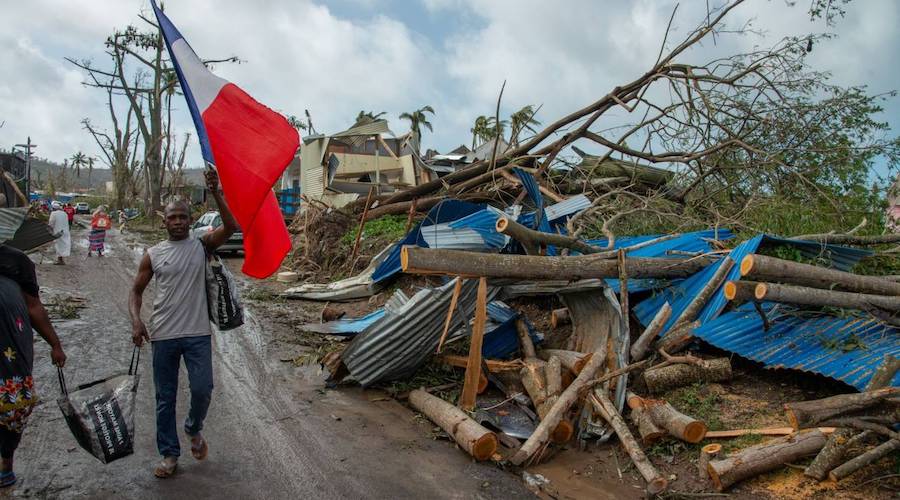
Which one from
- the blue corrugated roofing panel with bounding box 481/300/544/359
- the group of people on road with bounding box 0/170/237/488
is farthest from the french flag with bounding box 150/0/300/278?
the blue corrugated roofing panel with bounding box 481/300/544/359

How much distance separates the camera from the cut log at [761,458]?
4.25 metres

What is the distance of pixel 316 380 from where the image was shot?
265 inches

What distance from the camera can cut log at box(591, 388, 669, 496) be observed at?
4316 millimetres

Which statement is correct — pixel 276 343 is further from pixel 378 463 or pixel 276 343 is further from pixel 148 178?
pixel 148 178

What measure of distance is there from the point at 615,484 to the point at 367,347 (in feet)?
9.42

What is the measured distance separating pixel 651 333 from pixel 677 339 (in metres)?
0.37

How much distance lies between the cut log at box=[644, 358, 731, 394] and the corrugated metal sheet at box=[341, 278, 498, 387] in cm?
198

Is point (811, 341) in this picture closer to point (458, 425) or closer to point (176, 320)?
point (458, 425)

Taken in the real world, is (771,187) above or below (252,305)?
above

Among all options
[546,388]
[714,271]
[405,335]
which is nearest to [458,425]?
[546,388]

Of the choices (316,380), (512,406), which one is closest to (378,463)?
(512,406)

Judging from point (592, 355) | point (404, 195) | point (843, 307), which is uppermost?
point (404, 195)

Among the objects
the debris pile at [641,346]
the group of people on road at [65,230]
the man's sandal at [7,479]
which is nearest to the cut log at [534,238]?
the debris pile at [641,346]

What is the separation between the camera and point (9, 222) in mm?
3670
